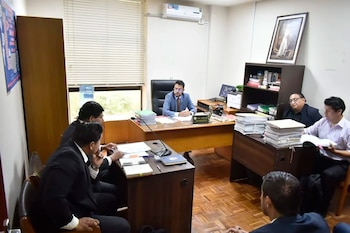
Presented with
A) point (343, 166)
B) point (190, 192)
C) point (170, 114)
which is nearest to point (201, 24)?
point (170, 114)

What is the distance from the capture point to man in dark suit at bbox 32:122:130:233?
4.30 feet

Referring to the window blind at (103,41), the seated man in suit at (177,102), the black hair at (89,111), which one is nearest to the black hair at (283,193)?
the black hair at (89,111)

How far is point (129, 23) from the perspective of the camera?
4.23 metres

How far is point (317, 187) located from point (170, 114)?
195 centimetres

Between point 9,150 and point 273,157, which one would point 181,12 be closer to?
point 273,157

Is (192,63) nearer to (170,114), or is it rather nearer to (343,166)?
(170,114)

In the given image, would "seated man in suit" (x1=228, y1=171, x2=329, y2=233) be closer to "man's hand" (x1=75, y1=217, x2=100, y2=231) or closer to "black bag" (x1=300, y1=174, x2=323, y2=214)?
"man's hand" (x1=75, y1=217, x2=100, y2=231)

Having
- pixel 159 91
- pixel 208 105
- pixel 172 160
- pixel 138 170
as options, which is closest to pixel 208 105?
pixel 208 105

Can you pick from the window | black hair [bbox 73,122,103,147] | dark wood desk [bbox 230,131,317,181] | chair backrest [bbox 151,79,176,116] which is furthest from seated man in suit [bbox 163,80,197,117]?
black hair [bbox 73,122,103,147]

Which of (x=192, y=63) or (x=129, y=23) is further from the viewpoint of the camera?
(x=192, y=63)

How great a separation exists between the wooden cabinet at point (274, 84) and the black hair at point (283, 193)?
236 centimetres

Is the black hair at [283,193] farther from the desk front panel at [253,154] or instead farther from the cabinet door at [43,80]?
the cabinet door at [43,80]

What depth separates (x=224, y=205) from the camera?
273cm

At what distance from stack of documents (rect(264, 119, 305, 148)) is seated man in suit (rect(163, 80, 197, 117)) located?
1.37m
